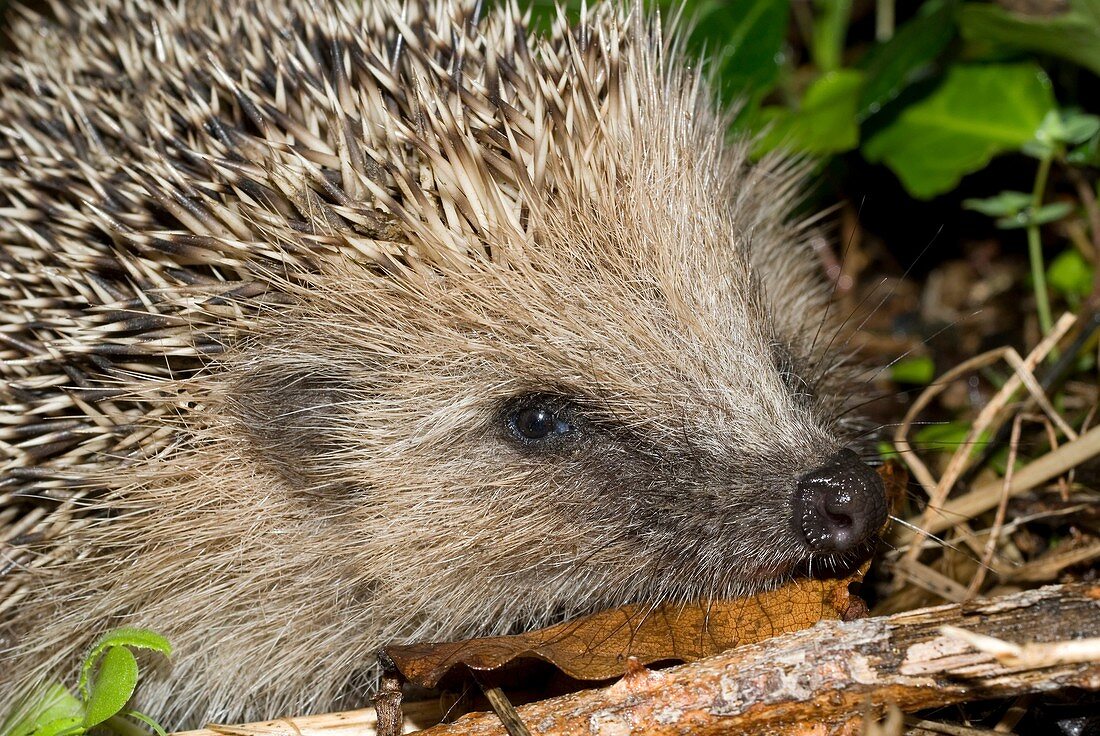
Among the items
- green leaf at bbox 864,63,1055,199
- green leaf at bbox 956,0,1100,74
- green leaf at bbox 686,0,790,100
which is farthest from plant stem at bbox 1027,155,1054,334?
green leaf at bbox 686,0,790,100

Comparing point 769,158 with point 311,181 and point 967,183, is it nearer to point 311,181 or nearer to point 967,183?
point 967,183

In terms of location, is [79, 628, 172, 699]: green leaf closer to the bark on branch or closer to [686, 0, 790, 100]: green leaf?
the bark on branch

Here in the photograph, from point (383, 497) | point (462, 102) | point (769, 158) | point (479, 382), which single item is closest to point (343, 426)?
point (383, 497)

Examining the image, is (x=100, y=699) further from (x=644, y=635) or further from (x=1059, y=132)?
(x=1059, y=132)

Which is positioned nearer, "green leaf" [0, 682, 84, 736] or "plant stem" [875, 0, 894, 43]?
"green leaf" [0, 682, 84, 736]

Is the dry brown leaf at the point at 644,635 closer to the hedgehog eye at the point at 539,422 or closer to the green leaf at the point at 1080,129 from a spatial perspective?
the hedgehog eye at the point at 539,422

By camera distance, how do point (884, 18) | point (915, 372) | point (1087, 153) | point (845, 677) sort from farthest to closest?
point (884, 18) → point (915, 372) → point (1087, 153) → point (845, 677)

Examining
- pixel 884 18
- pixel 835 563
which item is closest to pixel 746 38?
pixel 884 18
